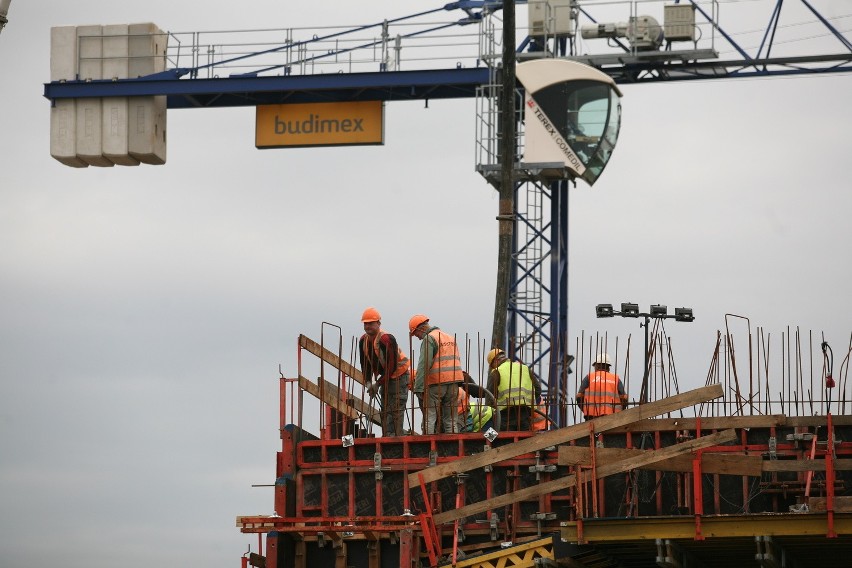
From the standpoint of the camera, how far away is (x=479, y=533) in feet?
81.4

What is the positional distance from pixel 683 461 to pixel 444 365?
15.6ft

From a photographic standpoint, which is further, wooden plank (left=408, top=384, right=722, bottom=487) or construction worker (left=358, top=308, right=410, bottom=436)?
construction worker (left=358, top=308, right=410, bottom=436)

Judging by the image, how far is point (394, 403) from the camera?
26.8 meters

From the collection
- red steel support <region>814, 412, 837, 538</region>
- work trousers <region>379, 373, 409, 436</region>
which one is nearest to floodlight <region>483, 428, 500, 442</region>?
work trousers <region>379, 373, 409, 436</region>

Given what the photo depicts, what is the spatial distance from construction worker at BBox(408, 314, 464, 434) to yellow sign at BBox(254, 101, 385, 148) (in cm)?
2297

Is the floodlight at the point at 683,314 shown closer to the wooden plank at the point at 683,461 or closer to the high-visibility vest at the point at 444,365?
the high-visibility vest at the point at 444,365

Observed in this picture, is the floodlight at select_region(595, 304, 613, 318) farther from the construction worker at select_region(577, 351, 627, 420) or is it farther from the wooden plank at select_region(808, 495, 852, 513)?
the wooden plank at select_region(808, 495, 852, 513)

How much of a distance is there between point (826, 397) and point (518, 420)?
14.0 feet

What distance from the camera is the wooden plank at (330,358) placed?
89.3 feet

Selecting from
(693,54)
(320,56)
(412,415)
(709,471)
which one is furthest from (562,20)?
(709,471)

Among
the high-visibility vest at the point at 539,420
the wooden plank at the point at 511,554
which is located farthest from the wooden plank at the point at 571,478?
the high-visibility vest at the point at 539,420

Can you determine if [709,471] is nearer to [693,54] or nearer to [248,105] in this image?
[693,54]

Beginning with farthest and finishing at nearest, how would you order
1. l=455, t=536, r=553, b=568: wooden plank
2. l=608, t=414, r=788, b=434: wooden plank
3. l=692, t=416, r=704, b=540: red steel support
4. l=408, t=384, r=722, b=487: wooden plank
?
l=608, t=414, r=788, b=434: wooden plank, l=455, t=536, r=553, b=568: wooden plank, l=408, t=384, r=722, b=487: wooden plank, l=692, t=416, r=704, b=540: red steel support

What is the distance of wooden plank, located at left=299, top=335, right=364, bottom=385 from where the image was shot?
2721 centimetres
